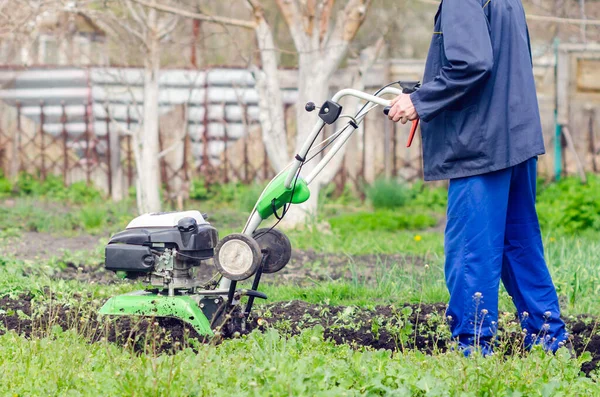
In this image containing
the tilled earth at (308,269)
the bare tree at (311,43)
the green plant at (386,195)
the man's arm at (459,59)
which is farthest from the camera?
the green plant at (386,195)

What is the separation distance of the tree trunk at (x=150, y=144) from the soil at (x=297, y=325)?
509 cm

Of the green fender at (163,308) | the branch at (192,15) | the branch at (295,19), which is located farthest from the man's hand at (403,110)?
the branch at (295,19)

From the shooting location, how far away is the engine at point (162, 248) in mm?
4266

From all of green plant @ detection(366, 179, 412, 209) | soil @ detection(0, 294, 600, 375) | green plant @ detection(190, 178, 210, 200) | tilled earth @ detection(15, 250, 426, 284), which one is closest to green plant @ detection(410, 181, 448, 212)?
green plant @ detection(366, 179, 412, 209)

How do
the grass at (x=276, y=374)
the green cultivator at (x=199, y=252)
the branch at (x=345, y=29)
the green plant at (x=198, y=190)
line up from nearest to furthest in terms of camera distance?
1. the grass at (x=276, y=374)
2. the green cultivator at (x=199, y=252)
3. the branch at (x=345, y=29)
4. the green plant at (x=198, y=190)

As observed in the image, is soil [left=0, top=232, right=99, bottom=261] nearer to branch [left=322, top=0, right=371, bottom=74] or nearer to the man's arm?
branch [left=322, top=0, right=371, bottom=74]

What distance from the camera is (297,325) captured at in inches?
189

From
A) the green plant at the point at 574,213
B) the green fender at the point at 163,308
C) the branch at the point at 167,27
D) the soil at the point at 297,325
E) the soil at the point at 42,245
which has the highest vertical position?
the branch at the point at 167,27

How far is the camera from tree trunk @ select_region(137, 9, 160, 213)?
408 inches

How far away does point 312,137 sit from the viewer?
4.14m

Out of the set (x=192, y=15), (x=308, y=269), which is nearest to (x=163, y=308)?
(x=308, y=269)

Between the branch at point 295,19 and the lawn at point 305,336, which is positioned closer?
the lawn at point 305,336

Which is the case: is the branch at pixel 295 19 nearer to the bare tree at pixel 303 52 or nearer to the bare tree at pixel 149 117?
the bare tree at pixel 303 52

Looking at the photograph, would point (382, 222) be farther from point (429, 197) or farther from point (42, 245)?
point (42, 245)
